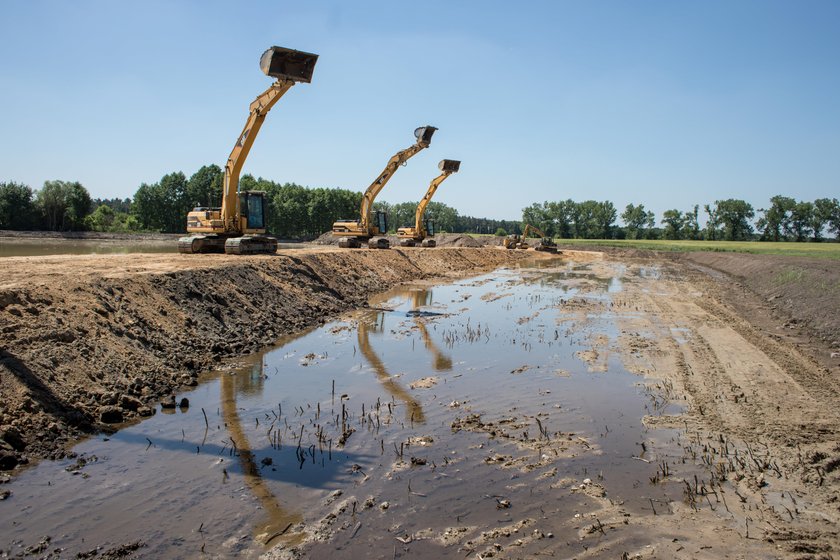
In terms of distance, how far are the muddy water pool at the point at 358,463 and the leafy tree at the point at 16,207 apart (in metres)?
66.4

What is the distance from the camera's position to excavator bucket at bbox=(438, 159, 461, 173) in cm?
3803

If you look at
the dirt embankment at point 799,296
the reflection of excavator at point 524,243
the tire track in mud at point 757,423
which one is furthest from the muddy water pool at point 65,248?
the reflection of excavator at point 524,243

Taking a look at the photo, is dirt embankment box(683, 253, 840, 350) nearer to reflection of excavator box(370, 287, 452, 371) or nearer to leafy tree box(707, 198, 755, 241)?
reflection of excavator box(370, 287, 452, 371)

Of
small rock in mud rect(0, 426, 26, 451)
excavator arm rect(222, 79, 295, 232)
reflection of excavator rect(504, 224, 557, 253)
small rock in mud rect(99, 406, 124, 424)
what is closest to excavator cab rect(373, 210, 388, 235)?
excavator arm rect(222, 79, 295, 232)

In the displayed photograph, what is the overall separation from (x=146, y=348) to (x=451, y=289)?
18.1 meters

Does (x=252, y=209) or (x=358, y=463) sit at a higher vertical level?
(x=252, y=209)

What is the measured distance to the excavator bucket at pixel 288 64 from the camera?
17.2 meters

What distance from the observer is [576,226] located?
132 m

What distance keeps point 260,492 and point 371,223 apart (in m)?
30.3

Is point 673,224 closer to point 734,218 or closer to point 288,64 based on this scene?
point 734,218

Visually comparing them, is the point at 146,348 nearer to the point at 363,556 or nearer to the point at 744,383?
the point at 363,556

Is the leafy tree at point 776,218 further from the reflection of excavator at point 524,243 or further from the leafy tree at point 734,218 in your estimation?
the reflection of excavator at point 524,243

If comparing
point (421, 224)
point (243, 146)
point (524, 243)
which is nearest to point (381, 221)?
point (421, 224)

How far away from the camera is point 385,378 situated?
A: 10688mm
